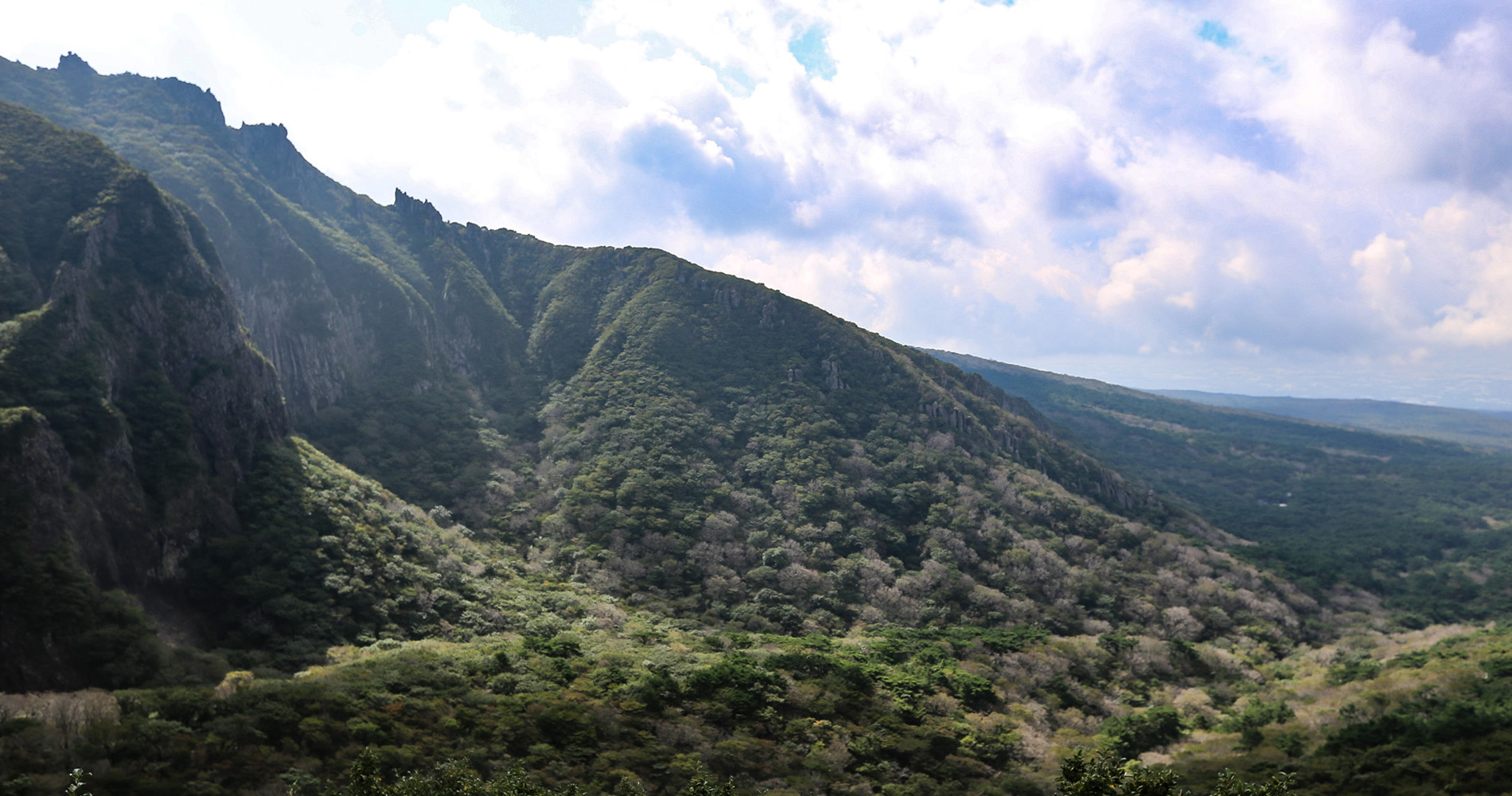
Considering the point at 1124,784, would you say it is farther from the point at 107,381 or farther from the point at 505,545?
the point at 505,545

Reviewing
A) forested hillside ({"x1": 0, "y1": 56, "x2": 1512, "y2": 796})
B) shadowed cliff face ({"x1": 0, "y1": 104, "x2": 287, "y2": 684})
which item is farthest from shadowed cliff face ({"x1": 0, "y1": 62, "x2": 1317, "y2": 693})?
shadowed cliff face ({"x1": 0, "y1": 104, "x2": 287, "y2": 684})

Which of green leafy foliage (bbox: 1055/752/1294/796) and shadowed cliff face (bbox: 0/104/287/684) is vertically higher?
shadowed cliff face (bbox: 0/104/287/684)

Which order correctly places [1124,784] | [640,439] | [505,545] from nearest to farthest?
[1124,784]
[505,545]
[640,439]

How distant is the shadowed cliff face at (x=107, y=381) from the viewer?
4819 cm

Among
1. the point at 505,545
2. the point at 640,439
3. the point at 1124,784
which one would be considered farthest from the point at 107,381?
the point at 1124,784

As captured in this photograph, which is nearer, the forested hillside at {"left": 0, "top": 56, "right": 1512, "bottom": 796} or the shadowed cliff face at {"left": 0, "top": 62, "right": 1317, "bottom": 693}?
the forested hillside at {"left": 0, "top": 56, "right": 1512, "bottom": 796}

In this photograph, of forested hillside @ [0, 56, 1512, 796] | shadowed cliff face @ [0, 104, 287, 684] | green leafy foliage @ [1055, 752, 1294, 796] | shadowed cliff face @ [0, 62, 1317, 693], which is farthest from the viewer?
shadowed cliff face @ [0, 62, 1317, 693]

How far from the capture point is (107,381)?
60531 mm

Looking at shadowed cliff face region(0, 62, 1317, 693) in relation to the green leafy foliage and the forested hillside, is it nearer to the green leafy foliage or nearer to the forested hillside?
the forested hillside

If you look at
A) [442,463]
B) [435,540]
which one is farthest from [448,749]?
[442,463]

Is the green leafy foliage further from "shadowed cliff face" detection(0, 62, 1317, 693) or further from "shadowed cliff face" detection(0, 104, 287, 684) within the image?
"shadowed cliff face" detection(0, 104, 287, 684)

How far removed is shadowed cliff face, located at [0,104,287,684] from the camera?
158 feet

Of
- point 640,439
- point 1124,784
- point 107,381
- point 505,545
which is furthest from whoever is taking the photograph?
point 640,439

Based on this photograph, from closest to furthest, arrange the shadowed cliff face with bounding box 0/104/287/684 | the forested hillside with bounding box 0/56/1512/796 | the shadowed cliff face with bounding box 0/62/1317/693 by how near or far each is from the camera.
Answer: the forested hillside with bounding box 0/56/1512/796, the shadowed cliff face with bounding box 0/104/287/684, the shadowed cliff face with bounding box 0/62/1317/693
